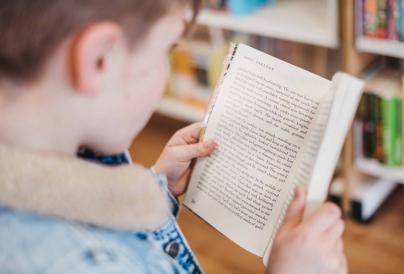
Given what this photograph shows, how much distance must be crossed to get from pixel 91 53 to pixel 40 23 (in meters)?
0.05

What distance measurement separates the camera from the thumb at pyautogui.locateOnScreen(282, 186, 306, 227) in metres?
0.65

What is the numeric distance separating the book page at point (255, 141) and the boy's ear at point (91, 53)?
27 centimetres

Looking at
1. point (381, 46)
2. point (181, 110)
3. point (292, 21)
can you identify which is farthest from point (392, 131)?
point (181, 110)

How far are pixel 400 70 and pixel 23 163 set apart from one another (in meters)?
1.38

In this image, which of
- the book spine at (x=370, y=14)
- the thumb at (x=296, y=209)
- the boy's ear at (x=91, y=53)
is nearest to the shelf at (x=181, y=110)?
the book spine at (x=370, y=14)

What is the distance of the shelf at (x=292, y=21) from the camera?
63.6 inches

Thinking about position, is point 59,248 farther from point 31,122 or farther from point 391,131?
point 391,131

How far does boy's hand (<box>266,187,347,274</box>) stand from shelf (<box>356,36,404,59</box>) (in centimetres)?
96

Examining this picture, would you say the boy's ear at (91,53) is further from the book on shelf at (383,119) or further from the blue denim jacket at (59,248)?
the book on shelf at (383,119)

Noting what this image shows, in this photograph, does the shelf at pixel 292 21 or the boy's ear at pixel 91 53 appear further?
the shelf at pixel 292 21

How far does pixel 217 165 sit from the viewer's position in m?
0.84

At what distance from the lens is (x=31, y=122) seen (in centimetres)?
58

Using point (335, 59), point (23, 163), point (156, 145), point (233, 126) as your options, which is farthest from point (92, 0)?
point (156, 145)

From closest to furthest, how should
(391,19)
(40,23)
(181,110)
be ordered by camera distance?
(40,23)
(391,19)
(181,110)
